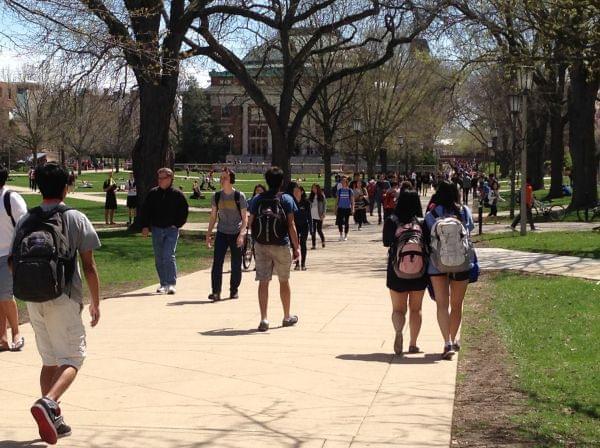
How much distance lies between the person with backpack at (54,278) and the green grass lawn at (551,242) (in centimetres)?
1397

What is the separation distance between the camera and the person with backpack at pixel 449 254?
8.05 meters

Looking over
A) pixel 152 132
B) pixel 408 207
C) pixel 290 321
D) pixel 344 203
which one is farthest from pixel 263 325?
pixel 152 132

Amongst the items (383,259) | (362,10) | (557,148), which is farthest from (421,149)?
(383,259)

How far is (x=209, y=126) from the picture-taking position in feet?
378

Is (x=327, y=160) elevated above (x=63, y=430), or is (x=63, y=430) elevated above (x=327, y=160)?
(x=327, y=160)

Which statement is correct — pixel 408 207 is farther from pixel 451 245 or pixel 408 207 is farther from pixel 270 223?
pixel 270 223

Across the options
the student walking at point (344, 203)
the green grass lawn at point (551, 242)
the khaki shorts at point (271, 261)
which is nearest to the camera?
the khaki shorts at point (271, 261)

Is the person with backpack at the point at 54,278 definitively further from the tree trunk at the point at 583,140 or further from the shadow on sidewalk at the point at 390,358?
the tree trunk at the point at 583,140

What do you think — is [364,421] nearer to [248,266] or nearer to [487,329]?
[487,329]

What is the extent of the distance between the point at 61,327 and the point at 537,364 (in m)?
4.22

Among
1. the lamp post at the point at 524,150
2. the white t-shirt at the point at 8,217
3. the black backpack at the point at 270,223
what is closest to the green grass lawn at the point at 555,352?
the black backpack at the point at 270,223

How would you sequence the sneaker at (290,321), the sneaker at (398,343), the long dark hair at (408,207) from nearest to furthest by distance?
1. the long dark hair at (408,207)
2. the sneaker at (398,343)
3. the sneaker at (290,321)

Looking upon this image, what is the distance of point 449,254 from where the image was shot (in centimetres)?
803

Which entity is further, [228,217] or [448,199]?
[228,217]
